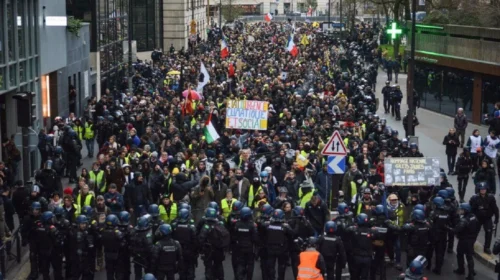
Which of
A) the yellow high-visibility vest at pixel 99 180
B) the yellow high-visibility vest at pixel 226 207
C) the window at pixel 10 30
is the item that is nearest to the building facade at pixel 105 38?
the window at pixel 10 30

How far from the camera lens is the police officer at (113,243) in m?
16.7

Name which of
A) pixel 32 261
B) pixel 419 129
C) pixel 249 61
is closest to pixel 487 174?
pixel 32 261

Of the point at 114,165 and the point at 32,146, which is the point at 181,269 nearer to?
the point at 114,165

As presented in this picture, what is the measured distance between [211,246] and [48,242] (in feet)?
8.61

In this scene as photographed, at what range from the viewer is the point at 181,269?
17.0 meters

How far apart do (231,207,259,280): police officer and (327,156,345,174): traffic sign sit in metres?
5.01

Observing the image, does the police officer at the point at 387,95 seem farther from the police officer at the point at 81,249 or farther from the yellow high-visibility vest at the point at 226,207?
the police officer at the point at 81,249

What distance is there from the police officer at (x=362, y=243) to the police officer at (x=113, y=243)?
353 centimetres

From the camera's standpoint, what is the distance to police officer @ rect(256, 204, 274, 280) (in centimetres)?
1717

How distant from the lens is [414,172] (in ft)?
68.4

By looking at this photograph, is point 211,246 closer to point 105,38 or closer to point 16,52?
point 16,52

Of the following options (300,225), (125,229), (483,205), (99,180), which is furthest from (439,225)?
(99,180)

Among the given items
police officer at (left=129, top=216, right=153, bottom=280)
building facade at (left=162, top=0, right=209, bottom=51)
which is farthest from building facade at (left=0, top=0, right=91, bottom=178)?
building facade at (left=162, top=0, right=209, bottom=51)

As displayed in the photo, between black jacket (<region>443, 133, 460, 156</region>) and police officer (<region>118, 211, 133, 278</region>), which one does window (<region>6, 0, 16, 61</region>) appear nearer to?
black jacket (<region>443, 133, 460, 156</region>)
